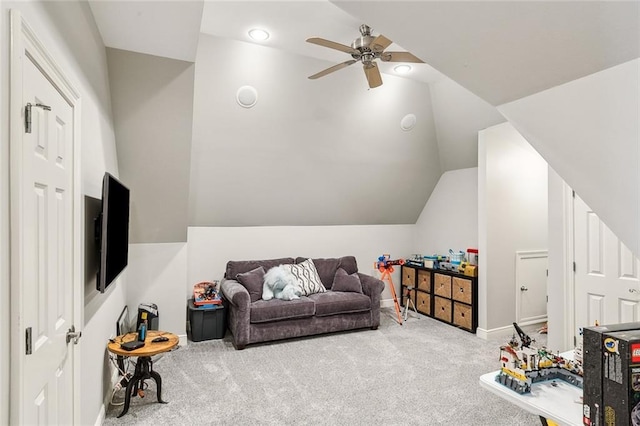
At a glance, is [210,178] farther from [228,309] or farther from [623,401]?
[623,401]

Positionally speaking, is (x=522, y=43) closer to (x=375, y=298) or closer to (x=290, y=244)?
(x=375, y=298)

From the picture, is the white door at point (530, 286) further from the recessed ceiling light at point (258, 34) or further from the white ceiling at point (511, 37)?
the white ceiling at point (511, 37)

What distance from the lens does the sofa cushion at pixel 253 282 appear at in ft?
14.4

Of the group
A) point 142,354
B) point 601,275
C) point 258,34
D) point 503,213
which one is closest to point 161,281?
point 142,354

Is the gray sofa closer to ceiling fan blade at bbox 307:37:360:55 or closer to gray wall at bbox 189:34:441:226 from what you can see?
gray wall at bbox 189:34:441:226

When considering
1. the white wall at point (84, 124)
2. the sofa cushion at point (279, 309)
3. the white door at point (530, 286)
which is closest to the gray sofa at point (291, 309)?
the sofa cushion at point (279, 309)

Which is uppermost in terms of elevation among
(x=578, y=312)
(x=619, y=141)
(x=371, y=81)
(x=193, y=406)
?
(x=371, y=81)

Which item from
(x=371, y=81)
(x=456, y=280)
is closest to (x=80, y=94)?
(x=371, y=81)

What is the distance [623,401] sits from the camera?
3.37 ft

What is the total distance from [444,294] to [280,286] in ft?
7.50

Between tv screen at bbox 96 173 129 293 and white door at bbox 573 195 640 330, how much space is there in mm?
3402

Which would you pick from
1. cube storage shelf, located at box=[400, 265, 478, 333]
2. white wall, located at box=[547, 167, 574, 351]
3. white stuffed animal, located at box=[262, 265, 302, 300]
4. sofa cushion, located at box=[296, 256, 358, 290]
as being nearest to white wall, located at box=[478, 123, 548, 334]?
cube storage shelf, located at box=[400, 265, 478, 333]

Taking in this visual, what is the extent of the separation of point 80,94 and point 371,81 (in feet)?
7.43

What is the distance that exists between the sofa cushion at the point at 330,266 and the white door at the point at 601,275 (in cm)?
277
